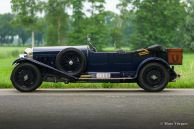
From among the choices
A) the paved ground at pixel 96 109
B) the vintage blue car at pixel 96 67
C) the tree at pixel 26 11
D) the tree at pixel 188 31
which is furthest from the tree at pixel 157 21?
the paved ground at pixel 96 109

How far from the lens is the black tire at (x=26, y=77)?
14305 mm

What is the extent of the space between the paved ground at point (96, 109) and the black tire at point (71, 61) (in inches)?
22.3

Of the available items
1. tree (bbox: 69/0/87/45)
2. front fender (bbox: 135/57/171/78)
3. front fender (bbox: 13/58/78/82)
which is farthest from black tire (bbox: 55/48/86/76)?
tree (bbox: 69/0/87/45)

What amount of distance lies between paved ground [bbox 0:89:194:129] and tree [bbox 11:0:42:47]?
1276 inches

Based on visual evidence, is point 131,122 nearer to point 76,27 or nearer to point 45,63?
point 45,63

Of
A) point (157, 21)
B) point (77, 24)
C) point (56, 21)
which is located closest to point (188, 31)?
point (157, 21)

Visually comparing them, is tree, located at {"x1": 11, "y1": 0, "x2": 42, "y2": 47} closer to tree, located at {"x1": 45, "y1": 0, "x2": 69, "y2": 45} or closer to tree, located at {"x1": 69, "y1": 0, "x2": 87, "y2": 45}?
tree, located at {"x1": 45, "y1": 0, "x2": 69, "y2": 45}

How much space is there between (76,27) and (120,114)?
58.1m

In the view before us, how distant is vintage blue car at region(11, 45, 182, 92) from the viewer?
566 inches

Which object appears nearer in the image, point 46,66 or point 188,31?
point 46,66

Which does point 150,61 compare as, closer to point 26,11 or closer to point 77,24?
point 26,11

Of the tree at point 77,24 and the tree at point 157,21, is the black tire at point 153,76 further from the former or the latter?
the tree at point 157,21

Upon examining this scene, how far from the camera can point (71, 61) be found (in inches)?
572

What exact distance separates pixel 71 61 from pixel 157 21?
5991cm
